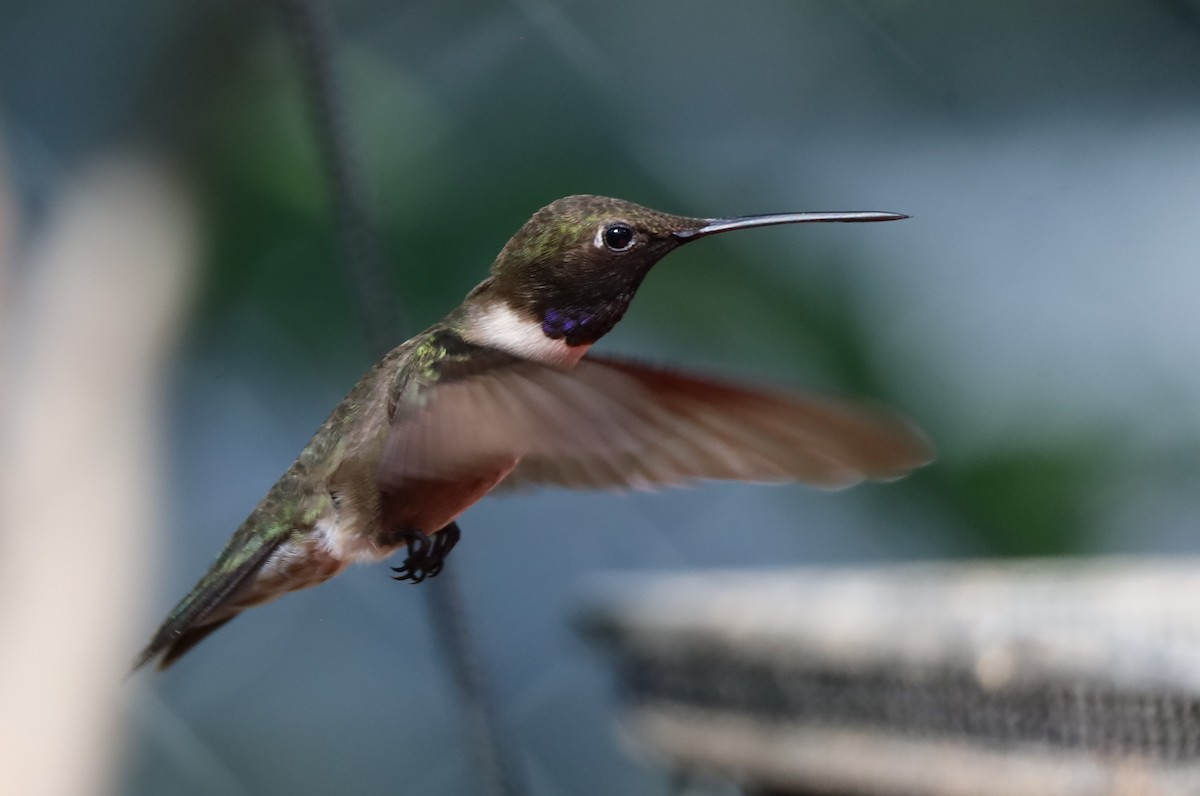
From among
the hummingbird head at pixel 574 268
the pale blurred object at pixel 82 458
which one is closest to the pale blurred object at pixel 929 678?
the pale blurred object at pixel 82 458

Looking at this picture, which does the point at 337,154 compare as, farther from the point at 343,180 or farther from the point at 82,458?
the point at 82,458

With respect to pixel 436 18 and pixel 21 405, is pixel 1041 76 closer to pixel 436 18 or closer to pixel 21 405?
pixel 436 18

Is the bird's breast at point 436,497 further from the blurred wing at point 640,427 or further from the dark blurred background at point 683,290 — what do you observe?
the dark blurred background at point 683,290

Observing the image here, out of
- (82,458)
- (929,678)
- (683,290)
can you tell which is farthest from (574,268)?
(683,290)

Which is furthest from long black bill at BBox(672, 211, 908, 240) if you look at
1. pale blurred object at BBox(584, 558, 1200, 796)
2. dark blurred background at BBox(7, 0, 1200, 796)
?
dark blurred background at BBox(7, 0, 1200, 796)

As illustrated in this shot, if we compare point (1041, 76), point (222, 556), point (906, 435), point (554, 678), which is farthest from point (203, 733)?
point (906, 435)

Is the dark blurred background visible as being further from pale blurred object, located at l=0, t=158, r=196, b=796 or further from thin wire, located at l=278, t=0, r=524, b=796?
thin wire, located at l=278, t=0, r=524, b=796
